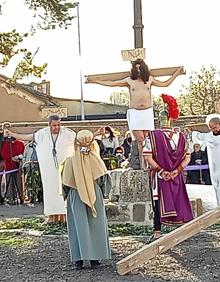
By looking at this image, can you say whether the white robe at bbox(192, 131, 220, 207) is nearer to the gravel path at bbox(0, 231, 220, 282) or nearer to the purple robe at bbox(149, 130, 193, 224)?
the gravel path at bbox(0, 231, 220, 282)

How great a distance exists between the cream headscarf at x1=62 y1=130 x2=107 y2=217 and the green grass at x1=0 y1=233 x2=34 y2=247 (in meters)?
2.31

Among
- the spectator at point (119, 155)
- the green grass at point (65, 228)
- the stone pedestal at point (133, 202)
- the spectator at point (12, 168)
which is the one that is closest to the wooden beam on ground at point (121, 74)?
the stone pedestal at point (133, 202)

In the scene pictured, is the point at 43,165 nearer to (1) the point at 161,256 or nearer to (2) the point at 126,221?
(2) the point at 126,221

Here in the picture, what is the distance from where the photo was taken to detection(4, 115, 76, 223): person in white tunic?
36.4ft

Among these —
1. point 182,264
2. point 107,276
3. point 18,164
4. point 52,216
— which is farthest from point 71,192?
point 18,164

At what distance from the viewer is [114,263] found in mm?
8195

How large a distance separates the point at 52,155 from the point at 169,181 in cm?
297

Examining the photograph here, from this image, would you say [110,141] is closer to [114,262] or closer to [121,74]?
[121,74]

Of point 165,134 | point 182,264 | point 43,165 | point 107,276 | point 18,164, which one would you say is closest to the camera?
point 107,276

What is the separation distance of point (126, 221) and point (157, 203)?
235cm

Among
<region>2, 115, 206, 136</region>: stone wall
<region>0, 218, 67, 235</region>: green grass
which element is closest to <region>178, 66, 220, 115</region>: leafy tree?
<region>2, 115, 206, 136</region>: stone wall

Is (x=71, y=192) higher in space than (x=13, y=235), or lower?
higher

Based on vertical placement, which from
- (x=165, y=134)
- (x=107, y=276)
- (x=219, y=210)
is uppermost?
(x=165, y=134)

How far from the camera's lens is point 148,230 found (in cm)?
1067
